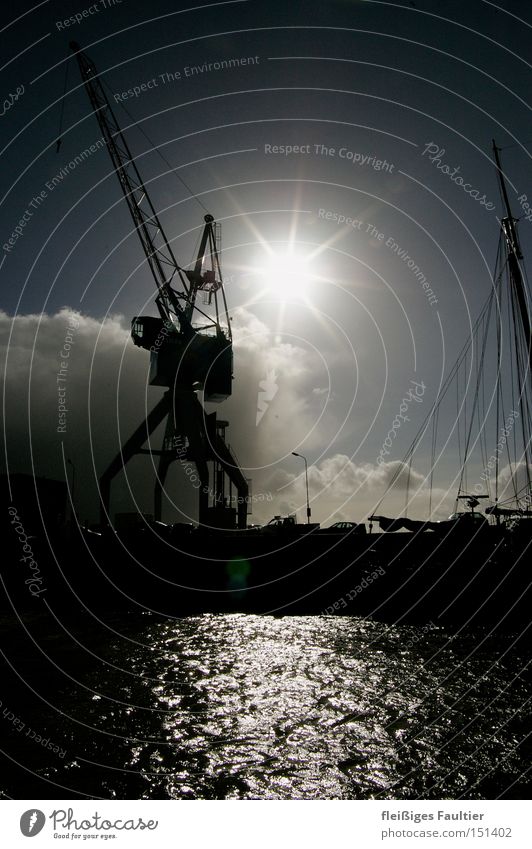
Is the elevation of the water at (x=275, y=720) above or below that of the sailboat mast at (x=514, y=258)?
below

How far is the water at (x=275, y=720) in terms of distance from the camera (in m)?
9.52

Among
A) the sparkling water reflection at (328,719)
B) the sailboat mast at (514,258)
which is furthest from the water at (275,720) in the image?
the sailboat mast at (514,258)

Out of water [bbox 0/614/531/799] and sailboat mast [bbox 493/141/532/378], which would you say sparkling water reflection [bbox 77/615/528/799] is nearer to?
water [bbox 0/614/531/799]

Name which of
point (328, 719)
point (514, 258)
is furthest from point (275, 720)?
point (514, 258)

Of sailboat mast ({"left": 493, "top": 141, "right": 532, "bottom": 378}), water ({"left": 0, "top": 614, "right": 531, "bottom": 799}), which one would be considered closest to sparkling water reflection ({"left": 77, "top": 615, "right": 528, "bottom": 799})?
water ({"left": 0, "top": 614, "right": 531, "bottom": 799})

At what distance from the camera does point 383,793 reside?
9.11 meters

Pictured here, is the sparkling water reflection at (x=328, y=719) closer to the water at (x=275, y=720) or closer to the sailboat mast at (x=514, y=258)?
the water at (x=275, y=720)

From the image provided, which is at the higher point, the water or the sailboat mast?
the sailboat mast

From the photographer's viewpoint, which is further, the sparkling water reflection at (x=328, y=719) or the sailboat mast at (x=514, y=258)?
the sailboat mast at (x=514, y=258)

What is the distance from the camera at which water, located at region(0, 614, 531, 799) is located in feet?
31.2

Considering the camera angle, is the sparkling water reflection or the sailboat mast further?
the sailboat mast

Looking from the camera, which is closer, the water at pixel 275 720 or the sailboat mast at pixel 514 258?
the water at pixel 275 720

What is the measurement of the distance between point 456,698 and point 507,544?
26868 mm

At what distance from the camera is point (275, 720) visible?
13195mm
